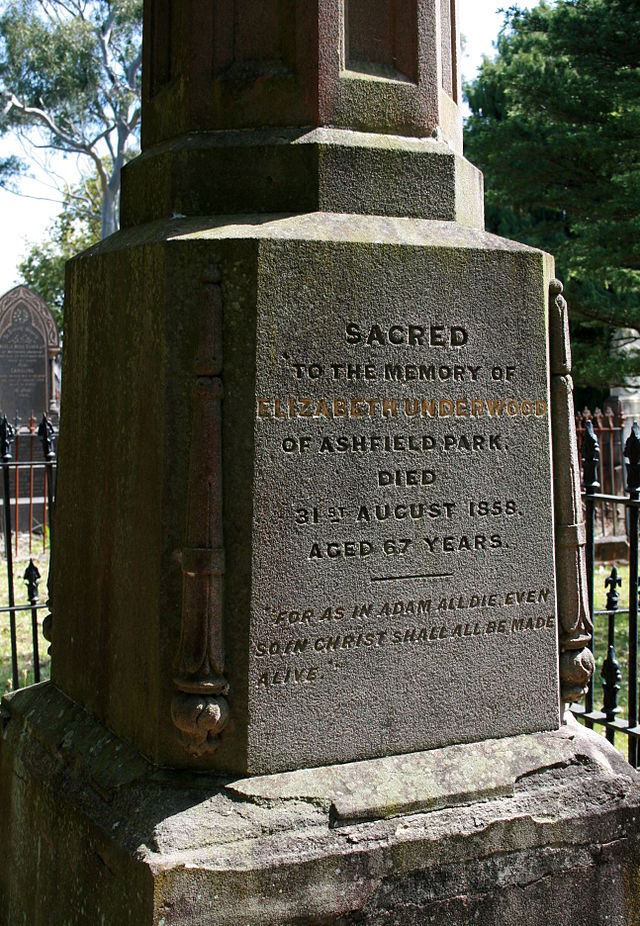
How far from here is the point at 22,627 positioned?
368 inches

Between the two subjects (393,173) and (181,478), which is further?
(393,173)

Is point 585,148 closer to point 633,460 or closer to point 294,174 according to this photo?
point 633,460

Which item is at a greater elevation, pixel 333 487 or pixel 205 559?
pixel 333 487

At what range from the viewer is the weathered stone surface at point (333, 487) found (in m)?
2.68

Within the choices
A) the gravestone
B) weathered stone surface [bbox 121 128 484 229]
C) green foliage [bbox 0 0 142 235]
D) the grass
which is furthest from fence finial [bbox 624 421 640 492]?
green foliage [bbox 0 0 142 235]

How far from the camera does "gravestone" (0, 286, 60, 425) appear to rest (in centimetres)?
1930

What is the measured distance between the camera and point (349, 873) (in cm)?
261

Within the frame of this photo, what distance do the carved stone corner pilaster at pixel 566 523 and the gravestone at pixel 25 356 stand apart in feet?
55.8

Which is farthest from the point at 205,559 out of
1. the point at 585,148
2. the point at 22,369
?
the point at 22,369

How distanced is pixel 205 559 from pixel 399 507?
567mm

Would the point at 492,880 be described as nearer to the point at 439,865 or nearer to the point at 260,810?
the point at 439,865

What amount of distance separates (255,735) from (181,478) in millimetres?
683

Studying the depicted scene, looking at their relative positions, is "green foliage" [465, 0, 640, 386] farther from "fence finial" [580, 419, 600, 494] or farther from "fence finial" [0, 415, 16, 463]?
"fence finial" [0, 415, 16, 463]

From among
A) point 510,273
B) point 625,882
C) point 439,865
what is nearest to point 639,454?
point 510,273
